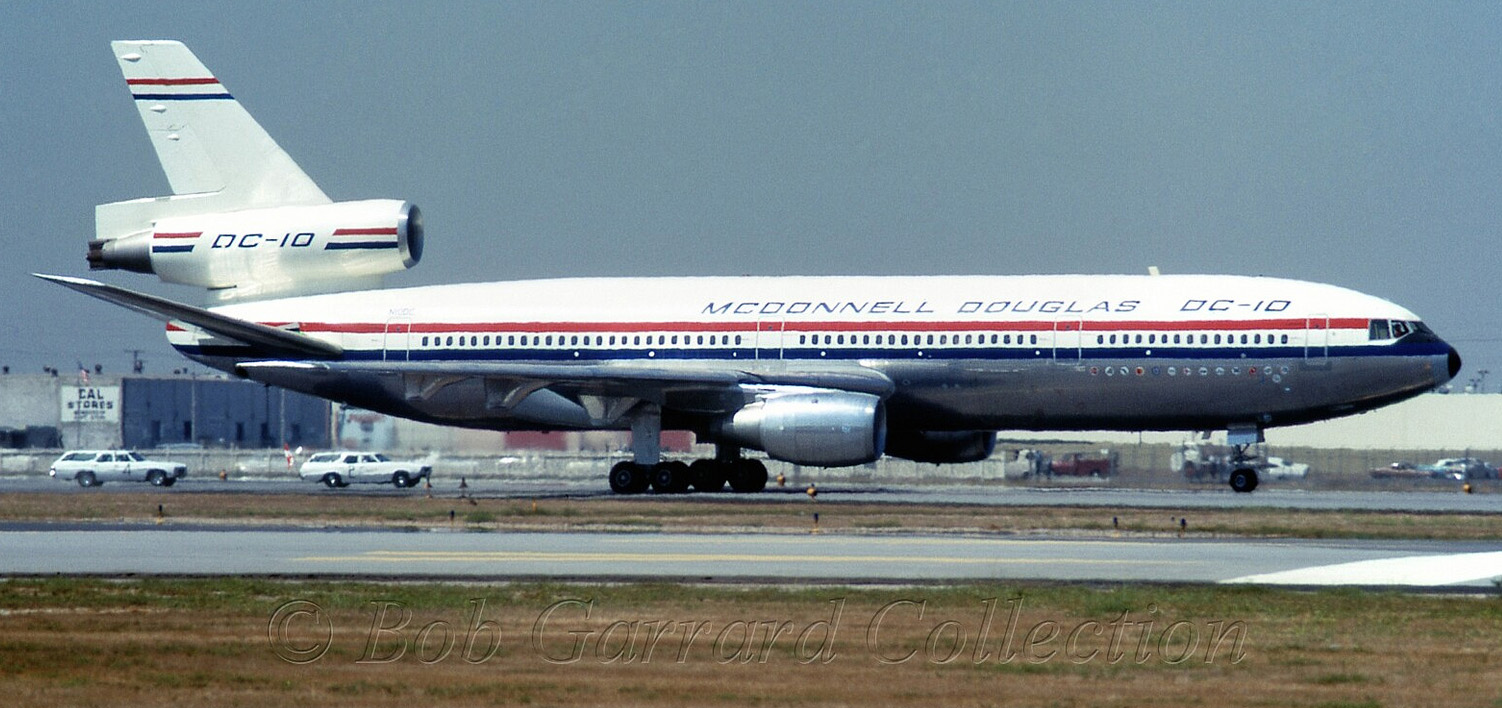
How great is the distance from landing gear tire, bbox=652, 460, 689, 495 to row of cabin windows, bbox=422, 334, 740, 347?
283 cm

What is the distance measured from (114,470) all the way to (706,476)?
79.8 ft

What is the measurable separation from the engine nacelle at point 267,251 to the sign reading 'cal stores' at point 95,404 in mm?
41845

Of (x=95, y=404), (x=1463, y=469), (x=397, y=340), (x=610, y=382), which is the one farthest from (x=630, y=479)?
(x=95, y=404)

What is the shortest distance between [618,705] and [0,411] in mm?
81719

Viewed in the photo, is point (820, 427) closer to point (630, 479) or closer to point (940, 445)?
point (630, 479)

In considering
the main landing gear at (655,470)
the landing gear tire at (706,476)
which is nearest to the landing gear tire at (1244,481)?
the main landing gear at (655,470)

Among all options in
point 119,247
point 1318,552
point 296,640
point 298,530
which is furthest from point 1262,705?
point 119,247

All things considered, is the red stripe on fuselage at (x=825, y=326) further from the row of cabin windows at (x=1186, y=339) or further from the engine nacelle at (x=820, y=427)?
the engine nacelle at (x=820, y=427)

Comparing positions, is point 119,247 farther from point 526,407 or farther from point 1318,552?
point 1318,552

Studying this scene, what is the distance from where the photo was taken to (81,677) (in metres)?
12.8

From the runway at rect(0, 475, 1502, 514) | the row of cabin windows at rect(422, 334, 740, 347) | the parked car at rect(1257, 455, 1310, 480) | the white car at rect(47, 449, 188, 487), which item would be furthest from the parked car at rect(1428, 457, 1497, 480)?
the white car at rect(47, 449, 188, 487)

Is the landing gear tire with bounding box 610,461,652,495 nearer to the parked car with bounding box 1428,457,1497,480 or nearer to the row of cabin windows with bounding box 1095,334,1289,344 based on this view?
the row of cabin windows with bounding box 1095,334,1289,344

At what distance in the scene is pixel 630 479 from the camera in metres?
40.2

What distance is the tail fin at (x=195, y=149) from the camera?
143ft
